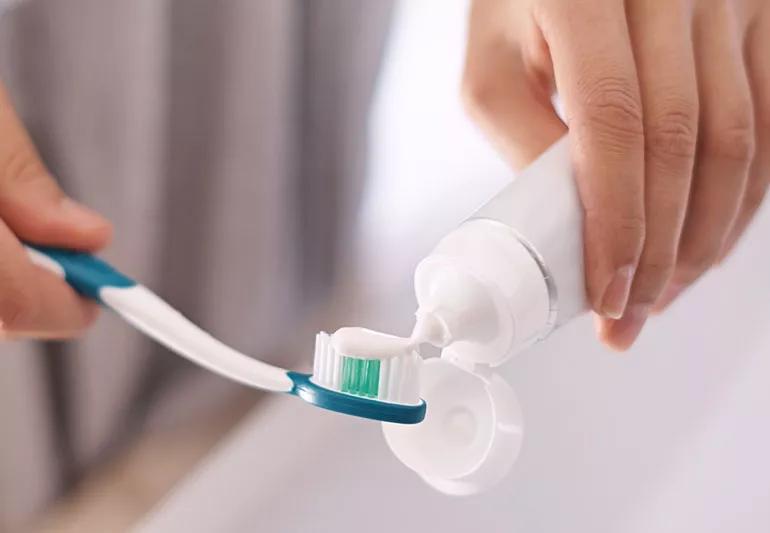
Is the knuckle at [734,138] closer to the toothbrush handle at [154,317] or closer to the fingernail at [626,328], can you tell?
the fingernail at [626,328]

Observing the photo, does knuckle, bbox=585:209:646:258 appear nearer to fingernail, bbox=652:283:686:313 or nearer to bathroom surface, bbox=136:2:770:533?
fingernail, bbox=652:283:686:313

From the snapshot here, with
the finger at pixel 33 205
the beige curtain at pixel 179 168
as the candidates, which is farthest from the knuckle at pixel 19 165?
the beige curtain at pixel 179 168

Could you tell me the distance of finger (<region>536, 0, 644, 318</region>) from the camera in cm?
38

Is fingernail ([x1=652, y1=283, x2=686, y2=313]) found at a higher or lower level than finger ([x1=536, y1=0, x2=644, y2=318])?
lower

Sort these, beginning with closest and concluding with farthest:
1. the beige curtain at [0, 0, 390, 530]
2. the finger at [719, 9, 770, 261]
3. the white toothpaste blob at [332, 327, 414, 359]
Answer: the white toothpaste blob at [332, 327, 414, 359] → the finger at [719, 9, 770, 261] → the beige curtain at [0, 0, 390, 530]

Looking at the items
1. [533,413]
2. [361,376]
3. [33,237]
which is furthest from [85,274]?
[533,413]

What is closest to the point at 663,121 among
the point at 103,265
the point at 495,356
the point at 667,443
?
the point at 495,356

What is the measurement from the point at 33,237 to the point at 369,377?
0.68 feet

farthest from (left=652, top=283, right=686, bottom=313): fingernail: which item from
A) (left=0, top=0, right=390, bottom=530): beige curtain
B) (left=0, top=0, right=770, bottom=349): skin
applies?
(left=0, top=0, right=390, bottom=530): beige curtain

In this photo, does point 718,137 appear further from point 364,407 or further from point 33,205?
point 33,205

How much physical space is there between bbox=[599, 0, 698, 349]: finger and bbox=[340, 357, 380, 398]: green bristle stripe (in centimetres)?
13

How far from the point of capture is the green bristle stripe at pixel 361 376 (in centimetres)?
35

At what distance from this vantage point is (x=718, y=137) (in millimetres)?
419

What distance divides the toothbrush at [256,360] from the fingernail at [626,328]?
120mm
